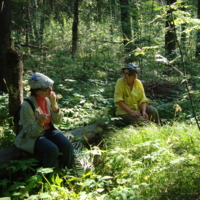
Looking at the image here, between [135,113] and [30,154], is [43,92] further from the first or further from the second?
[135,113]

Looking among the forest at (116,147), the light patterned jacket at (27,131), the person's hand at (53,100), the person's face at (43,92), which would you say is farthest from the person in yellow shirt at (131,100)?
the light patterned jacket at (27,131)

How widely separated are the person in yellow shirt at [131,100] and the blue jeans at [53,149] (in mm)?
1691

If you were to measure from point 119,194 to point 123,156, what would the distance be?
2.53 ft

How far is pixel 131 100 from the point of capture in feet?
16.0

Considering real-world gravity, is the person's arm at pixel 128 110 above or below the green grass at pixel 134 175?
above

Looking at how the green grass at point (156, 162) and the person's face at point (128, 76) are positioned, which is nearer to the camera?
the green grass at point (156, 162)

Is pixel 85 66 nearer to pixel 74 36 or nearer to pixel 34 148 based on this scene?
pixel 74 36

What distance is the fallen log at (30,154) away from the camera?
3.04 metres

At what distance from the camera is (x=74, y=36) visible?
11.3 m

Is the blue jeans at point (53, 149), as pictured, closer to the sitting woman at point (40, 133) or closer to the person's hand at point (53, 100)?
the sitting woman at point (40, 133)

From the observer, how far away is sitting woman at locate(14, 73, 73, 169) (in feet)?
9.96

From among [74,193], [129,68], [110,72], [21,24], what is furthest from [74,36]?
[74,193]

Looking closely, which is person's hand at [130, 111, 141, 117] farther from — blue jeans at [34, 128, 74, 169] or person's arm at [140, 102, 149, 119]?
blue jeans at [34, 128, 74, 169]

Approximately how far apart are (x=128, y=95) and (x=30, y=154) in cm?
242
